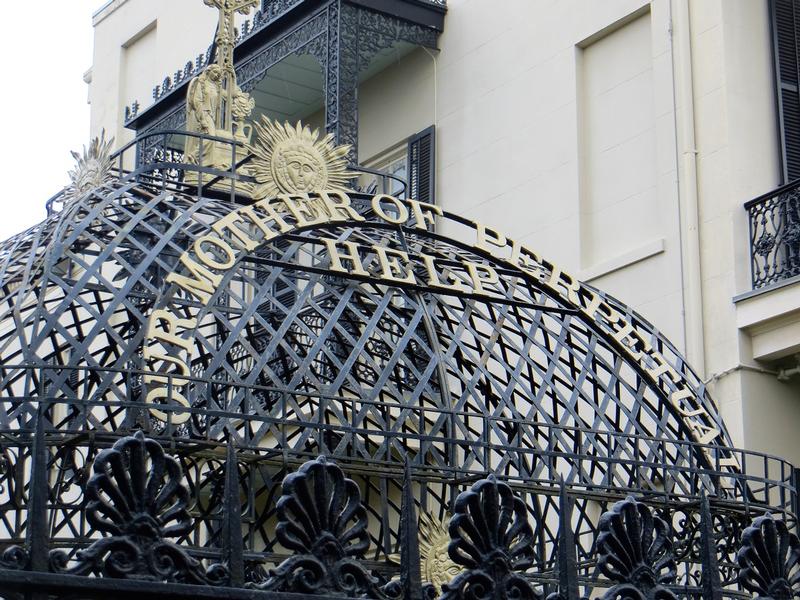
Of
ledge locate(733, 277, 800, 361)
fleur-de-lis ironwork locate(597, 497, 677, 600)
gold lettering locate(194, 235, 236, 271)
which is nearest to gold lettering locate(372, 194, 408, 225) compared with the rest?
gold lettering locate(194, 235, 236, 271)

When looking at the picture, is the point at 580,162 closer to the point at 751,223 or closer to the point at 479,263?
the point at 751,223

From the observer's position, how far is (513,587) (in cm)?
794

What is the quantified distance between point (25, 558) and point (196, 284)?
4422mm

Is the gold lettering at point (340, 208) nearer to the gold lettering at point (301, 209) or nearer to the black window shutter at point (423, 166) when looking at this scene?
the gold lettering at point (301, 209)

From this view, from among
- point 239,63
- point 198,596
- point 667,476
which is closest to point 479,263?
point 667,476

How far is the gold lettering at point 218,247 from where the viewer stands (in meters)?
11.2

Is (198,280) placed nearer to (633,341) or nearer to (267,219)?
(267,219)

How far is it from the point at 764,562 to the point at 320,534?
2.50 meters

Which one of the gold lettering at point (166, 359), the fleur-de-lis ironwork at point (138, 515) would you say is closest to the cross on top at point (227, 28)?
the gold lettering at point (166, 359)

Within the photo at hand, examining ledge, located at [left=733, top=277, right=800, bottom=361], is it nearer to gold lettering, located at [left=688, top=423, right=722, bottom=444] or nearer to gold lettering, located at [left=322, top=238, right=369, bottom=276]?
gold lettering, located at [left=688, top=423, right=722, bottom=444]

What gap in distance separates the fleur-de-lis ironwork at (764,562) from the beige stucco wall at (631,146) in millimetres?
9707

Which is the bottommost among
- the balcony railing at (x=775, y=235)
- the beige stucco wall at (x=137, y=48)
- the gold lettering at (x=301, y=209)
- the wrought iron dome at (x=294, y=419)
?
the wrought iron dome at (x=294, y=419)

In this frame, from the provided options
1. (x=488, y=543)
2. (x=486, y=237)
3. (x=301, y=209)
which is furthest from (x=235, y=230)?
(x=488, y=543)

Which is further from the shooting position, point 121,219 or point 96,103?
point 96,103
